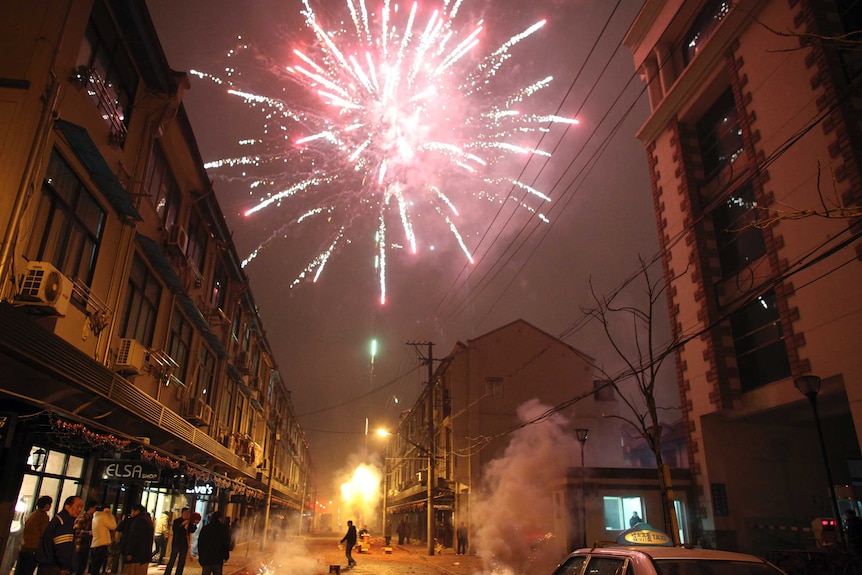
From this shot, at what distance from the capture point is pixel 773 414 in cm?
1858

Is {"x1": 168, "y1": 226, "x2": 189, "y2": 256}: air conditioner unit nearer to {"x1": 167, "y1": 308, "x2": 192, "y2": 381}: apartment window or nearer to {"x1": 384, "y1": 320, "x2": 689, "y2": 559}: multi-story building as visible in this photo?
{"x1": 167, "y1": 308, "x2": 192, "y2": 381}: apartment window

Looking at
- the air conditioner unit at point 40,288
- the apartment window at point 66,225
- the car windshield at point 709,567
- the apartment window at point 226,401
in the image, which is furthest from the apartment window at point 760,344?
the apartment window at point 226,401

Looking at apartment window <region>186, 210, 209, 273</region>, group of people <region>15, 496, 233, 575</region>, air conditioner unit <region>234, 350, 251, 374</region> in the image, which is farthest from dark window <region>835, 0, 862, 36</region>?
air conditioner unit <region>234, 350, 251, 374</region>

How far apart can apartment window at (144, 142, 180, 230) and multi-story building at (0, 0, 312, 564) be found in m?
0.06

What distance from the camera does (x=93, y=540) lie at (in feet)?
35.9

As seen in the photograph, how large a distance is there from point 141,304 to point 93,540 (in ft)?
18.3

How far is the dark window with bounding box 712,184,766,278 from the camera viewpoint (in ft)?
61.7

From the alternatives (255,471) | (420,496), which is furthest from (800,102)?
(420,496)

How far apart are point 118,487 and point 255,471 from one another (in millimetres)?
17393

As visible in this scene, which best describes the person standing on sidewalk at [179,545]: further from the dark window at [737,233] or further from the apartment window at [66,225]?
the dark window at [737,233]

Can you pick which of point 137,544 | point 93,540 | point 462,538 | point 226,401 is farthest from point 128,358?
point 462,538

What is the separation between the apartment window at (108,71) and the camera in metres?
10.7

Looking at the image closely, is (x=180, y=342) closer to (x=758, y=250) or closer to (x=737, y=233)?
(x=737, y=233)

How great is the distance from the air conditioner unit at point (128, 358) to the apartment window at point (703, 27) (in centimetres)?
2059
